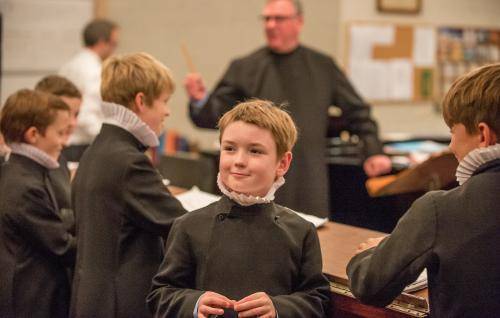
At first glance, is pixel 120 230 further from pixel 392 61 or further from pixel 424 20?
pixel 424 20

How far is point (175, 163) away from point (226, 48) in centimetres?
302

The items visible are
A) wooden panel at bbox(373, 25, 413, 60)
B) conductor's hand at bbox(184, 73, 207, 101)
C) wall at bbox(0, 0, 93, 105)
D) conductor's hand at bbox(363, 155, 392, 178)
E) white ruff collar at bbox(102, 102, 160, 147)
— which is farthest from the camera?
wooden panel at bbox(373, 25, 413, 60)

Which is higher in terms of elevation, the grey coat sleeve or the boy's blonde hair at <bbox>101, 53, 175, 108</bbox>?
the boy's blonde hair at <bbox>101, 53, 175, 108</bbox>

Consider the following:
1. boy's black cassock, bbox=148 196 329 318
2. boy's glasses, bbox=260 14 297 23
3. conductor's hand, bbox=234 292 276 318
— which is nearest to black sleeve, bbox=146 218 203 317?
boy's black cassock, bbox=148 196 329 318

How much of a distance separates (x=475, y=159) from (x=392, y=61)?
6.37 metres

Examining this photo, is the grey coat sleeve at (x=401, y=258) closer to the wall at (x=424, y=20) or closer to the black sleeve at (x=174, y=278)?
the black sleeve at (x=174, y=278)

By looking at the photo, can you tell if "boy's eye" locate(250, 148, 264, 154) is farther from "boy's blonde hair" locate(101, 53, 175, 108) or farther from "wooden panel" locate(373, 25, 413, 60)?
"wooden panel" locate(373, 25, 413, 60)

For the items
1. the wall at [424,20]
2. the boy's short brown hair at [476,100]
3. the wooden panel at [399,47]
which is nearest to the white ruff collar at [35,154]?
the boy's short brown hair at [476,100]

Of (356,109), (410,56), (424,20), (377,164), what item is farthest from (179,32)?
(377,164)

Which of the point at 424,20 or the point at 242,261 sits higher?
the point at 424,20

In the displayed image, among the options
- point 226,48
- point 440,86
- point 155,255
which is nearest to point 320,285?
point 155,255

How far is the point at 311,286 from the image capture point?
221cm

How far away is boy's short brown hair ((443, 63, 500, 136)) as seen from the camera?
6.25 feet

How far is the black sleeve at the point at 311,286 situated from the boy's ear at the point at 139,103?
2.75 feet
